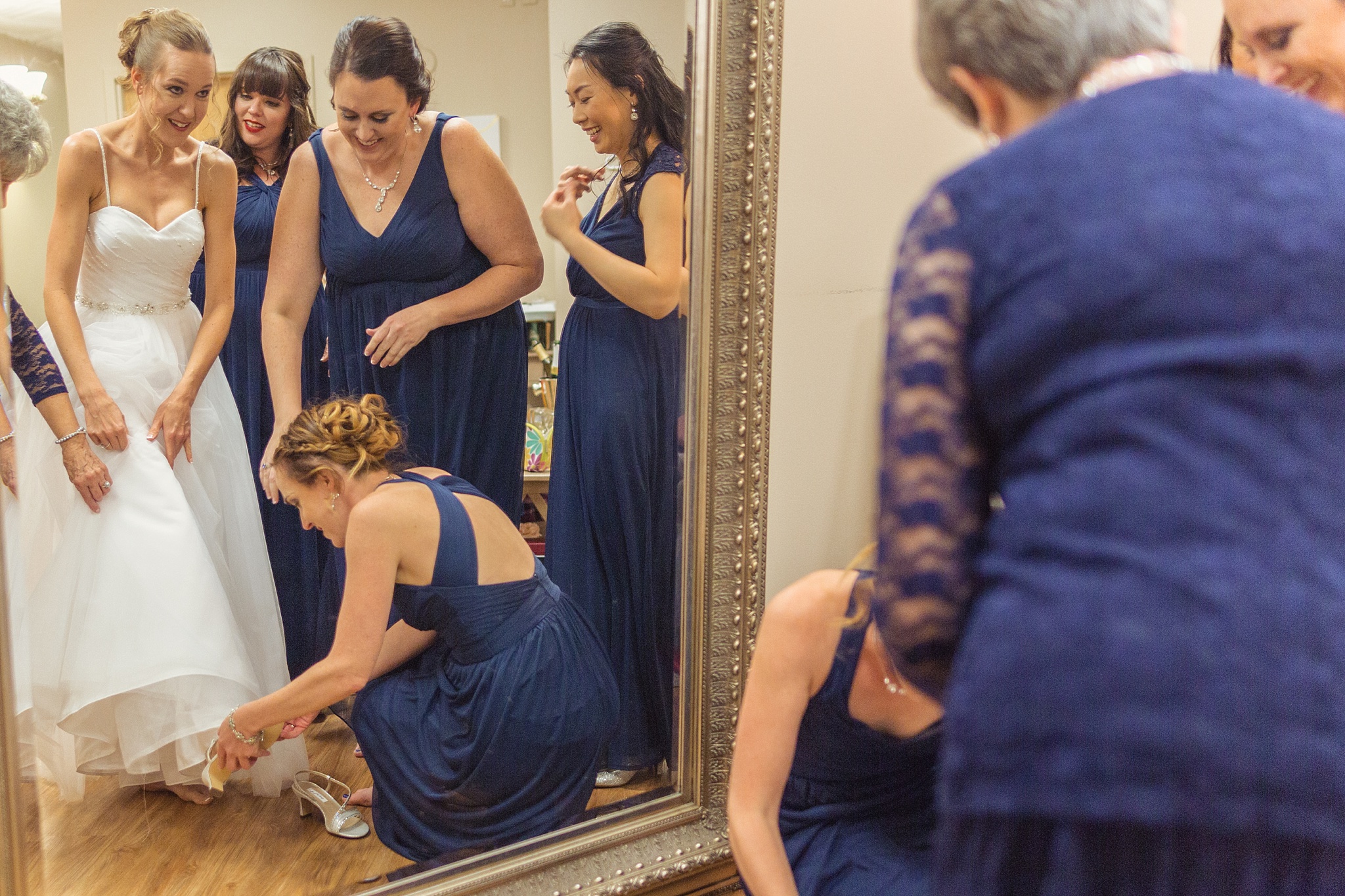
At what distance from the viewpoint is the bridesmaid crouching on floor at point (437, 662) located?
131cm

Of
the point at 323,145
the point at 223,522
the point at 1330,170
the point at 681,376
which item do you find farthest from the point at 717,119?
the point at 1330,170

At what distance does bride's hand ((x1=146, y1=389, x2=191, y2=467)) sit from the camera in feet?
3.97

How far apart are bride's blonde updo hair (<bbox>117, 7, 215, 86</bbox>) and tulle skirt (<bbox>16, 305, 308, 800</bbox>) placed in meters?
0.27

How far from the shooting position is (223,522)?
126 cm

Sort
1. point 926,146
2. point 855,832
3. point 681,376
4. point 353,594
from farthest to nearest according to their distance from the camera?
point 926,146 → point 681,376 → point 855,832 → point 353,594

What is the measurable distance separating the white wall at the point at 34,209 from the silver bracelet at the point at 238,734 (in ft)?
1.69

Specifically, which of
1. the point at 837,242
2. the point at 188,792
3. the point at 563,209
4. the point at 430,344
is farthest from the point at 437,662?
the point at 837,242

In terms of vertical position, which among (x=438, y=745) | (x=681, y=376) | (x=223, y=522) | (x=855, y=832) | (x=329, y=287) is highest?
(x=329, y=287)

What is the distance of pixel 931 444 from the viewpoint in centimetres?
69

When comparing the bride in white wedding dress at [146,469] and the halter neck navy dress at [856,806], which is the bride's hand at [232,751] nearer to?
the bride in white wedding dress at [146,469]

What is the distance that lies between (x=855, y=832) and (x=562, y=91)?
3.55ft

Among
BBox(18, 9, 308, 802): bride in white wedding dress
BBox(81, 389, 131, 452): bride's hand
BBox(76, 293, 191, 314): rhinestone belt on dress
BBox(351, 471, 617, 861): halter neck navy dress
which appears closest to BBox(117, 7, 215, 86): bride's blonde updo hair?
BBox(18, 9, 308, 802): bride in white wedding dress

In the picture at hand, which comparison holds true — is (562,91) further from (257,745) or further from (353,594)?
(257,745)

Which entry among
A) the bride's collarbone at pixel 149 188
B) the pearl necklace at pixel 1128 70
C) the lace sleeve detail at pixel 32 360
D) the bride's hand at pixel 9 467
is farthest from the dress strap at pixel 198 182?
the pearl necklace at pixel 1128 70
